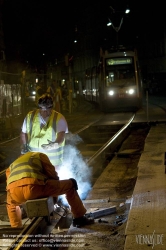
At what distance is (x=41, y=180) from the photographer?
17.5ft

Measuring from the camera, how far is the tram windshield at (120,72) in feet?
88.7

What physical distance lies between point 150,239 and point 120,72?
75.9 feet

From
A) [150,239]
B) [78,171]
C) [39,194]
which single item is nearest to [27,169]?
[39,194]

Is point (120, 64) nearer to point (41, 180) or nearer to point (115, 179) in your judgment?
point (115, 179)

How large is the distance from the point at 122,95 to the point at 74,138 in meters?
11.4

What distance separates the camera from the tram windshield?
1065 inches

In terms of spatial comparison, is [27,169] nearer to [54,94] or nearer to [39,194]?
[39,194]

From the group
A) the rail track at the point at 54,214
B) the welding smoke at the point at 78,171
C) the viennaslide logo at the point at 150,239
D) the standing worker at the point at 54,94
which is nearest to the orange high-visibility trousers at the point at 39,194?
the rail track at the point at 54,214

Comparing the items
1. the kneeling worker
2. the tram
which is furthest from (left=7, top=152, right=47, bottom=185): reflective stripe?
the tram

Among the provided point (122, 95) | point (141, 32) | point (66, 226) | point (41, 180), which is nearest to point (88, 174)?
point (66, 226)

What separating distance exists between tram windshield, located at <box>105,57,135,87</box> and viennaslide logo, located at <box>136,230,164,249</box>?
74.5 feet

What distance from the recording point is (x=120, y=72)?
27.4m

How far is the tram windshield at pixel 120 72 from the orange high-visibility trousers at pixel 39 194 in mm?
21898

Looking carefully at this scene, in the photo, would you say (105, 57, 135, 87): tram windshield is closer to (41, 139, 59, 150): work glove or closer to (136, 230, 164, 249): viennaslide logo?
(41, 139, 59, 150): work glove
